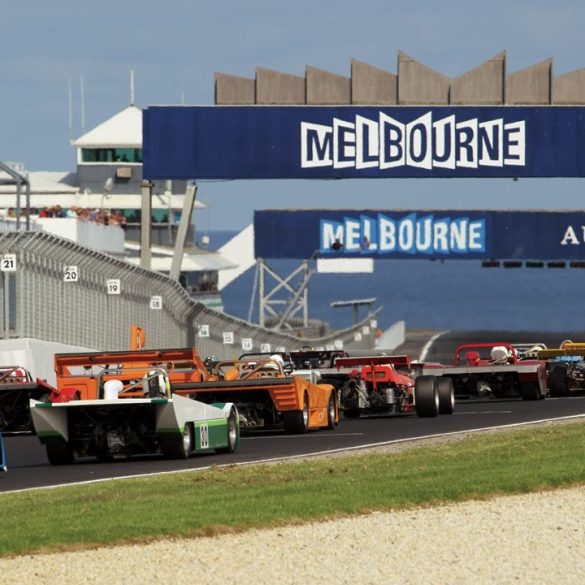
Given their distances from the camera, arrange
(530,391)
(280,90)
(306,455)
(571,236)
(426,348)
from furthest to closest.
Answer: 1. (426,348)
2. (571,236)
3. (280,90)
4. (530,391)
5. (306,455)

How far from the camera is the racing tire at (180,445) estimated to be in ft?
70.1

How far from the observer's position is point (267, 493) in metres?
16.1

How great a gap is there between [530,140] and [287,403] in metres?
29.3

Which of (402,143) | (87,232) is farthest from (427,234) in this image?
(402,143)

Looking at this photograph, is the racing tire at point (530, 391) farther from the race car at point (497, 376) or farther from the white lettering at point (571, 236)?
the white lettering at point (571, 236)

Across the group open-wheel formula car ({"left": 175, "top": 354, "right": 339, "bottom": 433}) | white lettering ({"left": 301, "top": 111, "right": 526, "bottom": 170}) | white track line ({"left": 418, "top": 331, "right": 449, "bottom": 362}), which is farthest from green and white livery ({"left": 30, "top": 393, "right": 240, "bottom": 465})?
white track line ({"left": 418, "top": 331, "right": 449, "bottom": 362})

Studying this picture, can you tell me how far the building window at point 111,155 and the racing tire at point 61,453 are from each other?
11311cm

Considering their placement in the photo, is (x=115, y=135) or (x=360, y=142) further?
(x=115, y=135)

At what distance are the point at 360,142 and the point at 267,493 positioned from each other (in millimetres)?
38044

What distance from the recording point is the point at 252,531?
13680mm

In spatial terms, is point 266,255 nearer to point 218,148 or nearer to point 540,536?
point 218,148

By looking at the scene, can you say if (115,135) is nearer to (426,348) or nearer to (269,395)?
(426,348)

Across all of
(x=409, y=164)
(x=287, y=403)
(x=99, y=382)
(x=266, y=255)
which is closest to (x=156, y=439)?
(x=99, y=382)

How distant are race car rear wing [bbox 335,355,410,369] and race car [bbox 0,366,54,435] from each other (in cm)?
537
